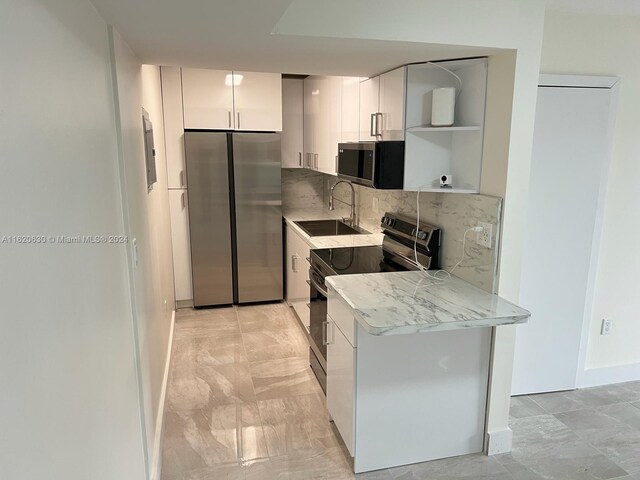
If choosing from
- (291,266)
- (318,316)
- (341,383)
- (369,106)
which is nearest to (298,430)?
(341,383)

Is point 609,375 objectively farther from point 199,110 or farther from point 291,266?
point 199,110

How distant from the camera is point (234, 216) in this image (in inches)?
170

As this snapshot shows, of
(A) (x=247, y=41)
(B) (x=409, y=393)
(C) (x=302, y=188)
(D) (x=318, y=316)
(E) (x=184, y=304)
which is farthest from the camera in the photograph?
(C) (x=302, y=188)

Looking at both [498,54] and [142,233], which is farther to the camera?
[142,233]

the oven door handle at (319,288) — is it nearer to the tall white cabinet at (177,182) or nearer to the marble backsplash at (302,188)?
the tall white cabinet at (177,182)

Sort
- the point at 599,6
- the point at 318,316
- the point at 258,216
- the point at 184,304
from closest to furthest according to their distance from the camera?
the point at 599,6 < the point at 318,316 < the point at 258,216 < the point at 184,304

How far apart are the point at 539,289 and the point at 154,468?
245 cm

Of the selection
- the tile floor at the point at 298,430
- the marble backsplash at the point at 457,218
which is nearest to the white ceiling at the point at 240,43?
the marble backsplash at the point at 457,218

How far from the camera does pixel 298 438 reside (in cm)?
252

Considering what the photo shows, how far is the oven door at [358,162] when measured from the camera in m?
2.56

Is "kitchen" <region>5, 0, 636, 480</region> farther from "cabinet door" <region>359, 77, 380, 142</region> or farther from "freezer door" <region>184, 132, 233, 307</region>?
"freezer door" <region>184, 132, 233, 307</region>

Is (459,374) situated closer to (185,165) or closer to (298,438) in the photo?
(298,438)

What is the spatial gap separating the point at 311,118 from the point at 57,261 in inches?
142

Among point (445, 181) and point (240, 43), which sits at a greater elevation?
point (240, 43)
